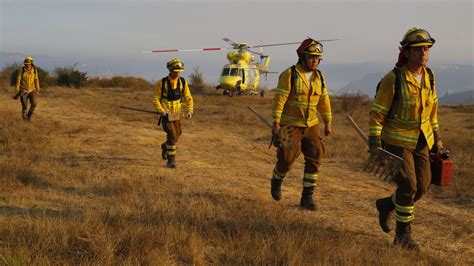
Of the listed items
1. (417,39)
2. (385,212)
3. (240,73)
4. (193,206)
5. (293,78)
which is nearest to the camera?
(417,39)

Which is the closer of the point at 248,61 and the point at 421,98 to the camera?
the point at 421,98

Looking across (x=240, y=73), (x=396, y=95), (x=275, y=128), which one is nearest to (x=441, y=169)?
(x=396, y=95)

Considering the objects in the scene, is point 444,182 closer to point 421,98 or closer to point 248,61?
point 421,98

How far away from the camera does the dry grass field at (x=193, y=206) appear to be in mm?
3752

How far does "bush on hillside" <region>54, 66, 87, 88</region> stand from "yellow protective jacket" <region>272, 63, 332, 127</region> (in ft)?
97.2

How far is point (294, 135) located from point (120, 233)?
2796mm

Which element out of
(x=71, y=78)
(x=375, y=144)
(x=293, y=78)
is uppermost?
(x=71, y=78)

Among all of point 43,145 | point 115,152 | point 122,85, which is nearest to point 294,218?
point 115,152

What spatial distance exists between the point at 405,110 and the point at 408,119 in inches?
3.9

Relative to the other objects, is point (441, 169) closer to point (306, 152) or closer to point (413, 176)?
point (413, 176)

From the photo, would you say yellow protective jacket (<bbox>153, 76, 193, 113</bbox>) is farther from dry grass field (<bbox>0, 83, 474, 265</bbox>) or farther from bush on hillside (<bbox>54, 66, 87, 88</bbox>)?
bush on hillside (<bbox>54, 66, 87, 88</bbox>)

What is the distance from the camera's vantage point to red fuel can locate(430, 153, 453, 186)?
4.68 metres

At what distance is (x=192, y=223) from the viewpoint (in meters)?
4.67

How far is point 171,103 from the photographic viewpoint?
8812mm
